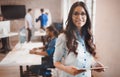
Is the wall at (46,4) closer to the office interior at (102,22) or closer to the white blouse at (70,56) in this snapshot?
the office interior at (102,22)

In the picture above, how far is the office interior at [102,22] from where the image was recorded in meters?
2.95

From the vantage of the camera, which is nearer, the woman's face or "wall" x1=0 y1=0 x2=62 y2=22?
the woman's face

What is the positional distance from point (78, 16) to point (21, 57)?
1.96 m

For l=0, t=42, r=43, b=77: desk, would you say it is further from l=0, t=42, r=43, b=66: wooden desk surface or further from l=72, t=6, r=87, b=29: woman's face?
A: l=72, t=6, r=87, b=29: woman's face

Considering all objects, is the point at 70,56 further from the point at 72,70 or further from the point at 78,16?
the point at 78,16

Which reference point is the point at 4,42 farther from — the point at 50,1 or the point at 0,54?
the point at 50,1

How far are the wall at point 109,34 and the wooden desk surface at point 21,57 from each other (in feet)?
3.21

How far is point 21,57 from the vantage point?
132 inches

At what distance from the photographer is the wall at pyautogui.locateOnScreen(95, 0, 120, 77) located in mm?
2933

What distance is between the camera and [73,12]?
1.63 metres

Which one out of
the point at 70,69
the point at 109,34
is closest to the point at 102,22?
the point at 109,34

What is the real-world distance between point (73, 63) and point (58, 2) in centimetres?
184

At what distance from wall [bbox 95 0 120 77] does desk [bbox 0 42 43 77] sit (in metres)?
0.98

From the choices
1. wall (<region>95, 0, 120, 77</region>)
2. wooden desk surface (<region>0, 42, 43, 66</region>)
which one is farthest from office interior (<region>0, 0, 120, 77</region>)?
wooden desk surface (<region>0, 42, 43, 66</region>)
